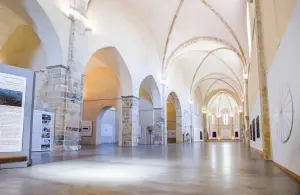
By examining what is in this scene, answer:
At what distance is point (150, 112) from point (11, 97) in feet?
50.5

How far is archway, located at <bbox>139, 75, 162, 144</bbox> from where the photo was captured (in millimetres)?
17422

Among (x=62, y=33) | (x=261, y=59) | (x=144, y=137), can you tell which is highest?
(x=62, y=33)

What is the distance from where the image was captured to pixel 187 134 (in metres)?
24.3

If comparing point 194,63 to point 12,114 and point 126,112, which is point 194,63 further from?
point 12,114

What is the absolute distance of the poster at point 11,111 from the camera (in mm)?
3809

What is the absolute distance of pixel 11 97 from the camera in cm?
394

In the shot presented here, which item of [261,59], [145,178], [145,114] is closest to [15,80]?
[145,178]

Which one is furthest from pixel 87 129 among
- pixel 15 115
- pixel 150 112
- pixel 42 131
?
pixel 15 115

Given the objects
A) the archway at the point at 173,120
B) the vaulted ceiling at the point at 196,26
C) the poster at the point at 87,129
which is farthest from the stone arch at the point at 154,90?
the poster at the point at 87,129

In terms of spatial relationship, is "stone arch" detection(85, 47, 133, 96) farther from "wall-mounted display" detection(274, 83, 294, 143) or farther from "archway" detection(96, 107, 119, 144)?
"wall-mounted display" detection(274, 83, 294, 143)

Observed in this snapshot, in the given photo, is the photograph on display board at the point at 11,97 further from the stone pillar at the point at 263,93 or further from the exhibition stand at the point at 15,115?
the stone pillar at the point at 263,93

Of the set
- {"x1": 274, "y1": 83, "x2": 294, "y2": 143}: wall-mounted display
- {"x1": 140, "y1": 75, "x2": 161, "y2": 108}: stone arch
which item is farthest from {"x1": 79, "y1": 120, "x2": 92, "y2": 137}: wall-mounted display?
{"x1": 274, "y1": 83, "x2": 294, "y2": 143}: wall-mounted display

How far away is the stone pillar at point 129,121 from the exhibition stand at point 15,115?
351 inches

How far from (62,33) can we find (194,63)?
53.5 ft
